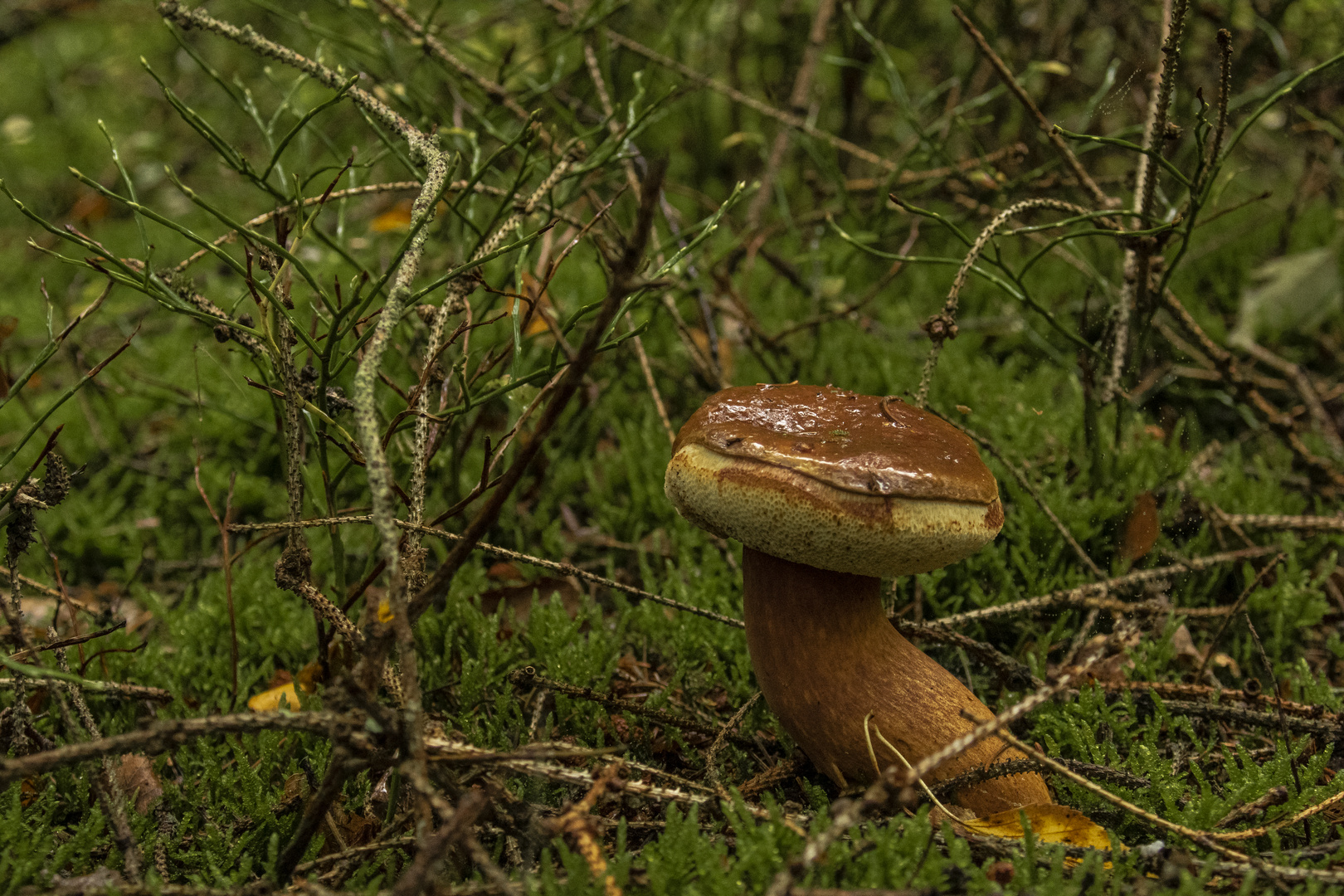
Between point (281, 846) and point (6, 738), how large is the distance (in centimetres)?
51

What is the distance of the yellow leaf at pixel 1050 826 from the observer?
131cm

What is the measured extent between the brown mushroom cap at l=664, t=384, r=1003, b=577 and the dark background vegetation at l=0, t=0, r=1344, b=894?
11.0 inches

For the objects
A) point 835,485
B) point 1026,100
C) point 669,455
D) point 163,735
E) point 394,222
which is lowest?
point 669,455

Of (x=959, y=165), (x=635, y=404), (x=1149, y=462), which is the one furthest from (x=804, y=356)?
(x=1149, y=462)

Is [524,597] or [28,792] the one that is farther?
[524,597]

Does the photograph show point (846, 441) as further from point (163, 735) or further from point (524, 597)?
point (524, 597)

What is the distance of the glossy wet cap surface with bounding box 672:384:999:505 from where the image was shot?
1146mm

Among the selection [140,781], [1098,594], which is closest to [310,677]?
[140,781]

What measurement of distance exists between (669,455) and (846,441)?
1427mm

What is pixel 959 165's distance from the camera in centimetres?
281

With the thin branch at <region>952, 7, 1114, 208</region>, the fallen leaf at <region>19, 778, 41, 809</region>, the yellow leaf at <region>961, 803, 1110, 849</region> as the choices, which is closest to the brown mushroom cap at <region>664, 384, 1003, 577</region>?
the yellow leaf at <region>961, 803, 1110, 849</region>

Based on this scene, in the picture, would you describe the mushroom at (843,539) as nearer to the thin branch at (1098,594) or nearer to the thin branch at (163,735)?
the thin branch at (1098,594)

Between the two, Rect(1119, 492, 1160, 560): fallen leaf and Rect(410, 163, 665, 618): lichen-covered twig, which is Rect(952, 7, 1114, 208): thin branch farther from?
Rect(410, 163, 665, 618): lichen-covered twig

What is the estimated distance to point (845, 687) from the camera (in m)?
1.37
